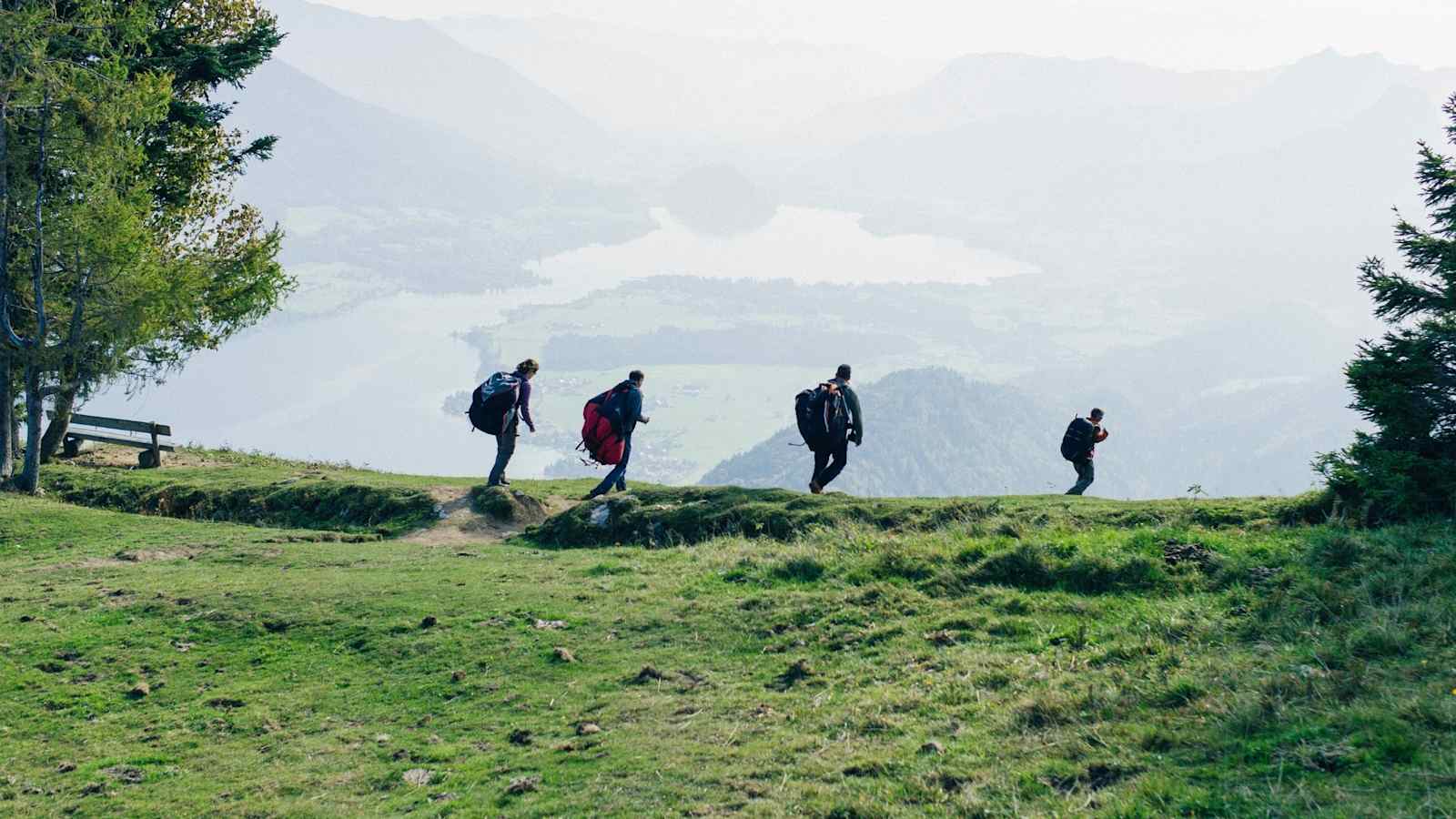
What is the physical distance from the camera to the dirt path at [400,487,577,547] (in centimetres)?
2131

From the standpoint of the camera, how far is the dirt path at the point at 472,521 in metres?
21.3

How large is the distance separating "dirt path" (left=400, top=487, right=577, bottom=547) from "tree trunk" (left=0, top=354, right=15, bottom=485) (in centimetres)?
1226

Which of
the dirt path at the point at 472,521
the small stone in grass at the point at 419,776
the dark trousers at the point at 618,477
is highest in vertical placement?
the dark trousers at the point at 618,477

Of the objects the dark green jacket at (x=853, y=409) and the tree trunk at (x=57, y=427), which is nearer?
the dark green jacket at (x=853, y=409)

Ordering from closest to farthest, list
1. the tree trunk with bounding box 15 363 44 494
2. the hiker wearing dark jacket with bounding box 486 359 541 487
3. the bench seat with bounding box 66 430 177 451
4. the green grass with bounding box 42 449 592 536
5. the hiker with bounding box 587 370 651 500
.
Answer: the hiker with bounding box 587 370 651 500
the hiker wearing dark jacket with bounding box 486 359 541 487
the green grass with bounding box 42 449 592 536
the tree trunk with bounding box 15 363 44 494
the bench seat with bounding box 66 430 177 451

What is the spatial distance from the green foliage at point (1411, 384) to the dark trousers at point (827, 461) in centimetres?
872

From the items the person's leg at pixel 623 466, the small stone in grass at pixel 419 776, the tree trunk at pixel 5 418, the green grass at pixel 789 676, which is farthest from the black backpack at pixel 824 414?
the tree trunk at pixel 5 418

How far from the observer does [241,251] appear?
3372cm

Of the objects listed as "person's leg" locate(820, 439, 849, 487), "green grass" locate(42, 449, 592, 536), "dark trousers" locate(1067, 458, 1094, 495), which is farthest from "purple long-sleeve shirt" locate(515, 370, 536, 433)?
"dark trousers" locate(1067, 458, 1094, 495)

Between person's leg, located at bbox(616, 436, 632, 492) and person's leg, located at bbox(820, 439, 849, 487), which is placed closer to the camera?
person's leg, located at bbox(820, 439, 849, 487)

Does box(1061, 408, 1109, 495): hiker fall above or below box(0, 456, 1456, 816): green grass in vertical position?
above

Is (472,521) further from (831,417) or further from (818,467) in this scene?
(831,417)

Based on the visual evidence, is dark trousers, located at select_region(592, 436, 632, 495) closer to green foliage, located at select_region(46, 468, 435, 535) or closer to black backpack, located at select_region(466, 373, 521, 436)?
black backpack, located at select_region(466, 373, 521, 436)

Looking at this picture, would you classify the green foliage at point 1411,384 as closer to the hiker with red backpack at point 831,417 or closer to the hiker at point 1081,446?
the hiker at point 1081,446
